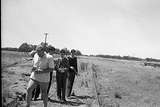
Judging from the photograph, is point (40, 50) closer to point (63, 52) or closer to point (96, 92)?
point (63, 52)

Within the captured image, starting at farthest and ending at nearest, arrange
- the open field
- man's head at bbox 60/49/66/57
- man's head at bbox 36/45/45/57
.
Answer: the open field < man's head at bbox 60/49/66/57 < man's head at bbox 36/45/45/57

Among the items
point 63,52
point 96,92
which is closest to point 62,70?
point 63,52

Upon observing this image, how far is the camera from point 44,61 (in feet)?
22.9

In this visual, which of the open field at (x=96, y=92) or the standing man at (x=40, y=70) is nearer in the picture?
the standing man at (x=40, y=70)

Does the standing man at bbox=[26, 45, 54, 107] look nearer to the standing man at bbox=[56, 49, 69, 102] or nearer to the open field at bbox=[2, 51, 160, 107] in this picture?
the open field at bbox=[2, 51, 160, 107]

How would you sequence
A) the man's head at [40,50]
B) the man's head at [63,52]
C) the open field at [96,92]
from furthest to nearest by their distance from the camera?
the open field at [96,92] → the man's head at [63,52] → the man's head at [40,50]

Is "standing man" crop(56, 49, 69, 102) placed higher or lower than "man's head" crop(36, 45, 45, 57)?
lower

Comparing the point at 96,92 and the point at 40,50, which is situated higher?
the point at 40,50

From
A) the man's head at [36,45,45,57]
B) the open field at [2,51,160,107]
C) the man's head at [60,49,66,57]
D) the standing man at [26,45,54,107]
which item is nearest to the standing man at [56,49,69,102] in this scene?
the man's head at [60,49,66,57]

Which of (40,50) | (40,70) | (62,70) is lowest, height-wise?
(62,70)

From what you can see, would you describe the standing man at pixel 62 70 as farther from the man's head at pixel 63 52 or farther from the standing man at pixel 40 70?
the standing man at pixel 40 70

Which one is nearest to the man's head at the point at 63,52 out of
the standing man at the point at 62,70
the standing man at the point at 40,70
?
the standing man at the point at 62,70

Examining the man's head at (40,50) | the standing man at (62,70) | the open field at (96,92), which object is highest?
the man's head at (40,50)

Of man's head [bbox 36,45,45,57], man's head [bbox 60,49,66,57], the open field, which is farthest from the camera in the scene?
the open field
